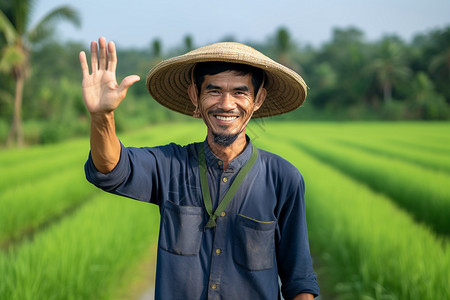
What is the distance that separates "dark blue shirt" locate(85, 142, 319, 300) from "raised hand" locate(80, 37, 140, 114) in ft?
0.58

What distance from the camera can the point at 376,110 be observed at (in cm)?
3553

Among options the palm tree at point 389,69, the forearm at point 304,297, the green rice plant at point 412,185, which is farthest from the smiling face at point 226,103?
the palm tree at point 389,69

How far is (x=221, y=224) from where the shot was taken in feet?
3.71

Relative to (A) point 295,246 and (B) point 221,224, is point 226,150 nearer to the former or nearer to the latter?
(B) point 221,224

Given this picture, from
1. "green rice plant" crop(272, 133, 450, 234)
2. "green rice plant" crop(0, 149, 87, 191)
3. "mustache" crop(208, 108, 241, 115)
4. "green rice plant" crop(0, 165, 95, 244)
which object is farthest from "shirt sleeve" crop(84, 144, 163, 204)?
"green rice plant" crop(0, 149, 87, 191)

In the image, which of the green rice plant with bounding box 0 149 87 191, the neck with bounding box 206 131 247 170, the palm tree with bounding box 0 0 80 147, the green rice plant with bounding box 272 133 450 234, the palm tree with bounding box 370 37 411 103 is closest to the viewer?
the neck with bounding box 206 131 247 170

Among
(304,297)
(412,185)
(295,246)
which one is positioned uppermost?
(295,246)

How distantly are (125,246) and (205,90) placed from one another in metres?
2.73

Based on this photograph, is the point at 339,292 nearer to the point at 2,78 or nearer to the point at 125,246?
the point at 125,246

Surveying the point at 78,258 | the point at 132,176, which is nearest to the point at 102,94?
the point at 132,176

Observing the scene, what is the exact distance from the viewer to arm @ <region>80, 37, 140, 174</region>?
3.19 ft

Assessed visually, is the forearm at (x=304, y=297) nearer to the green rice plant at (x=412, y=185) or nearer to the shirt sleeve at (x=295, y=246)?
the shirt sleeve at (x=295, y=246)

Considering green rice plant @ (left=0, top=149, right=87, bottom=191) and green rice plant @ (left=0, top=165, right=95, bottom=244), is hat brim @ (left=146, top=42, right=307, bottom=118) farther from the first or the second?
green rice plant @ (left=0, top=149, right=87, bottom=191)

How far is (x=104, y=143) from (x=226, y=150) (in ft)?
1.32
